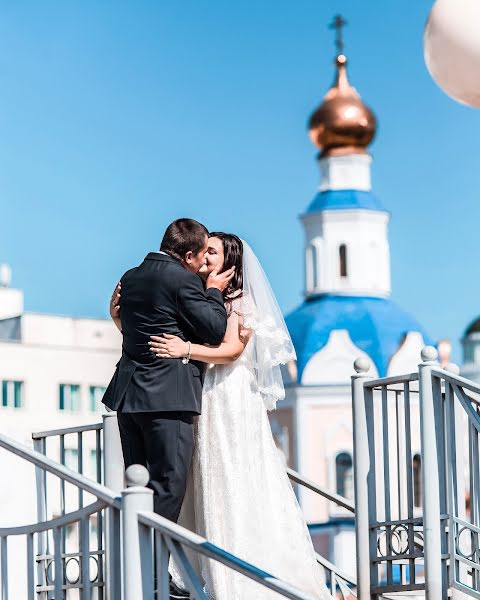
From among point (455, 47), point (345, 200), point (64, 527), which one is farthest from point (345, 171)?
point (455, 47)

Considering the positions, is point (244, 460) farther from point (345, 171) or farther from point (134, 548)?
point (345, 171)

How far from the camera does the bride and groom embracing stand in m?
7.00

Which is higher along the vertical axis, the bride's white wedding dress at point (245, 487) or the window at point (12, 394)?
the window at point (12, 394)

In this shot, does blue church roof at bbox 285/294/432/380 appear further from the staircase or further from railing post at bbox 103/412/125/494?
the staircase

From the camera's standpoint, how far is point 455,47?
5.83m

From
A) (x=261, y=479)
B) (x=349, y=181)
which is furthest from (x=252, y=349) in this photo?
(x=349, y=181)

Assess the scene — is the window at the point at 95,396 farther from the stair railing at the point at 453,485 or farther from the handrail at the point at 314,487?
the stair railing at the point at 453,485

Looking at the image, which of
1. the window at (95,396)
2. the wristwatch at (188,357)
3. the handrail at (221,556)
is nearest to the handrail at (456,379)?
the wristwatch at (188,357)

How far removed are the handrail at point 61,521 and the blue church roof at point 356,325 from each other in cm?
4403

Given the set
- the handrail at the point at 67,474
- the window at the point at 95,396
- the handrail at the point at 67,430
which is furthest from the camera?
the window at the point at 95,396

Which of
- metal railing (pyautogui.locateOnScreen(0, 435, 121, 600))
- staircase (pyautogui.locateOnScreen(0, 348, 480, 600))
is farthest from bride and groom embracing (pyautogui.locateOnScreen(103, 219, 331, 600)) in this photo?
metal railing (pyautogui.locateOnScreen(0, 435, 121, 600))

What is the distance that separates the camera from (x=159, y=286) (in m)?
7.02

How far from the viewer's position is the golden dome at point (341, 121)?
5250 centimetres

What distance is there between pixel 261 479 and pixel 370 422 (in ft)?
1.93
